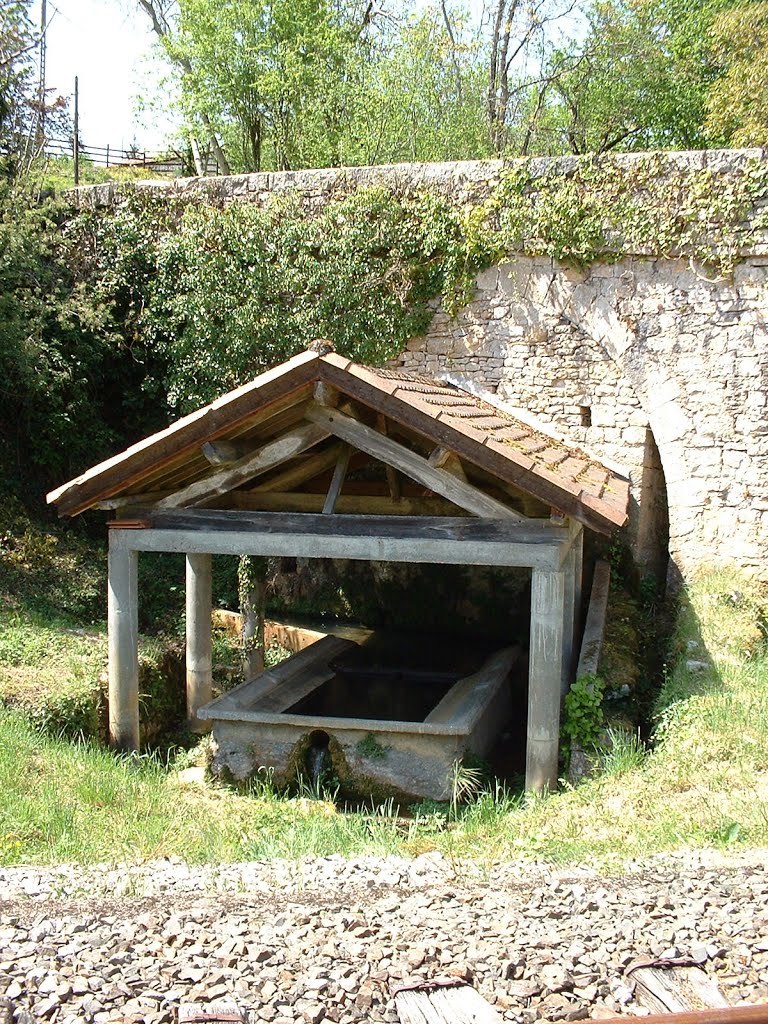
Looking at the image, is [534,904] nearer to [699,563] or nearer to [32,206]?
[699,563]

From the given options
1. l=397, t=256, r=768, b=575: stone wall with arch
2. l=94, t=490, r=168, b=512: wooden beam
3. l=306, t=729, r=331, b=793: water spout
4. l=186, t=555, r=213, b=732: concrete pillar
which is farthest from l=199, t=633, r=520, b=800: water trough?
l=397, t=256, r=768, b=575: stone wall with arch

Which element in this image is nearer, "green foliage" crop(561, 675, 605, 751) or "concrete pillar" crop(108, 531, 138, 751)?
"green foliage" crop(561, 675, 605, 751)

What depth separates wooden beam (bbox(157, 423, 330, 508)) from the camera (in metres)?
6.64

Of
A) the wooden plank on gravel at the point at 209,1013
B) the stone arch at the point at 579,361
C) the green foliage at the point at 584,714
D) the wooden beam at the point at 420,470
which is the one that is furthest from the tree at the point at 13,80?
the wooden plank on gravel at the point at 209,1013

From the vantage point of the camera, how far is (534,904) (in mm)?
3902

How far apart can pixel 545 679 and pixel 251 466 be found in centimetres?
246

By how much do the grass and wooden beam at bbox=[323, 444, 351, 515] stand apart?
195 centimetres

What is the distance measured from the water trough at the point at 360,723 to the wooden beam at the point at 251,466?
148cm

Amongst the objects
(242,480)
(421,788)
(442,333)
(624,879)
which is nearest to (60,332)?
(442,333)

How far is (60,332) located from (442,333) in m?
4.52

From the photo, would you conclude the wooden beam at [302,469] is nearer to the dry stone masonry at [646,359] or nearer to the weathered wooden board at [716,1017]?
the dry stone masonry at [646,359]

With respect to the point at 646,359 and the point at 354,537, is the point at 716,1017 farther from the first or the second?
the point at 646,359

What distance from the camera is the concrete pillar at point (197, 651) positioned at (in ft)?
27.8

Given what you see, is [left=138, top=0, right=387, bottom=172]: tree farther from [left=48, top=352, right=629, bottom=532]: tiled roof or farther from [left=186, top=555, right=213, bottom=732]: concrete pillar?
[left=48, top=352, right=629, bottom=532]: tiled roof
